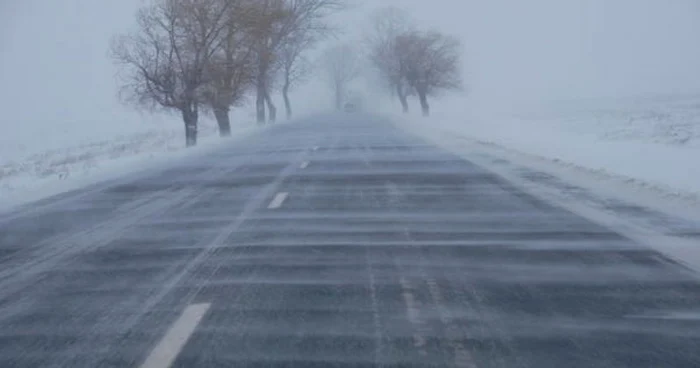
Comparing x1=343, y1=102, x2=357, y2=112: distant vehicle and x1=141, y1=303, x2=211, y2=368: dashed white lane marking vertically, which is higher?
x1=141, y1=303, x2=211, y2=368: dashed white lane marking

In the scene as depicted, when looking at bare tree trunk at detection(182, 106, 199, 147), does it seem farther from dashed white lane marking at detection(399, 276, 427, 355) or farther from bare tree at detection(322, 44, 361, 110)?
bare tree at detection(322, 44, 361, 110)

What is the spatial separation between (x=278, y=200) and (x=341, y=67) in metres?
113

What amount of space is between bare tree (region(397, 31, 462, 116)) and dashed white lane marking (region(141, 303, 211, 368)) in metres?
55.2

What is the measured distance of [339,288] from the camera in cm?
652

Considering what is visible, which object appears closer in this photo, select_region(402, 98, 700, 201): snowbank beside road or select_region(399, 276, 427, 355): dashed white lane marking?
select_region(399, 276, 427, 355): dashed white lane marking

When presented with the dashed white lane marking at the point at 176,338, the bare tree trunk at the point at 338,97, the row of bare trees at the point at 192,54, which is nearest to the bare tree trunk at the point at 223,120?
the row of bare trees at the point at 192,54

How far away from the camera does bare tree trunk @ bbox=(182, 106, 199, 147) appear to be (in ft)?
100

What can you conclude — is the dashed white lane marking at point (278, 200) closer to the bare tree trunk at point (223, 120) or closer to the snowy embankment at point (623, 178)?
the snowy embankment at point (623, 178)

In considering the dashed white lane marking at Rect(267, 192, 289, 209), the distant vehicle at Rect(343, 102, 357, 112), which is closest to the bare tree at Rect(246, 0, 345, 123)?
the dashed white lane marking at Rect(267, 192, 289, 209)

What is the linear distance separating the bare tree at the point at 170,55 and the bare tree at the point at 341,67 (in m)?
88.1

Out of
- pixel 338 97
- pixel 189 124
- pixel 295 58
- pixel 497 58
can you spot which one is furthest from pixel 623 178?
pixel 497 58

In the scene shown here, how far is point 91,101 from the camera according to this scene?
106312 mm

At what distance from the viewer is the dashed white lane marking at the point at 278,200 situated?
1165 centimetres

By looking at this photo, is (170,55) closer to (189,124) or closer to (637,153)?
(189,124)
